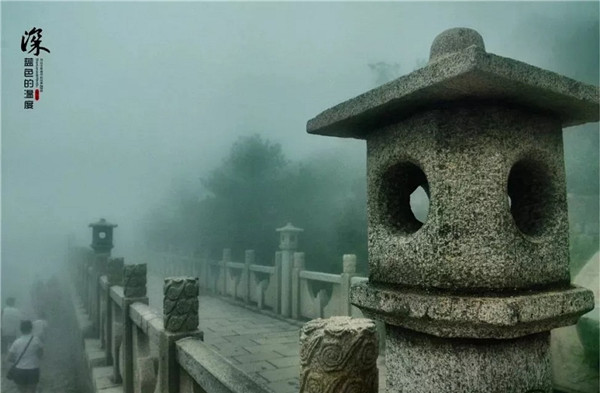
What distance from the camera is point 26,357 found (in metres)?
9.07

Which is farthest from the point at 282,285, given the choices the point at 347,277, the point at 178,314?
the point at 178,314

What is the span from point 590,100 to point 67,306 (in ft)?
72.6

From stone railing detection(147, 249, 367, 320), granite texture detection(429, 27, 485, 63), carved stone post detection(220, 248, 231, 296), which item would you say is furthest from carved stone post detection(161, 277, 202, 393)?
carved stone post detection(220, 248, 231, 296)

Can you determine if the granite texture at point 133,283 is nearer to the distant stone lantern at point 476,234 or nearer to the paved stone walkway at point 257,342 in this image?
the paved stone walkway at point 257,342

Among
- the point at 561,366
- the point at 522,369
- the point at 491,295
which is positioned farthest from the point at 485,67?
the point at 561,366

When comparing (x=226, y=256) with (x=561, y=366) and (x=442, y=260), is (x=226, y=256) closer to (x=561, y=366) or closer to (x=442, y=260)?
Result: (x=561, y=366)

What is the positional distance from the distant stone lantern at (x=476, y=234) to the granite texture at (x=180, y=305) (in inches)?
89.0

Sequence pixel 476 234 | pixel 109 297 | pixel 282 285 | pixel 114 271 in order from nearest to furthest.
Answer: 1. pixel 476 234
2. pixel 109 297
3. pixel 114 271
4. pixel 282 285

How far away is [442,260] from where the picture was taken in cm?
198

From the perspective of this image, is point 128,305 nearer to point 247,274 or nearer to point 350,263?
point 350,263

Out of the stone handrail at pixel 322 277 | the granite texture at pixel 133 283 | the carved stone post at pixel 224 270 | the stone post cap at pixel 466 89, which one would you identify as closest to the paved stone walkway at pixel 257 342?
the stone handrail at pixel 322 277

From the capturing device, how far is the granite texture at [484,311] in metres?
1.82

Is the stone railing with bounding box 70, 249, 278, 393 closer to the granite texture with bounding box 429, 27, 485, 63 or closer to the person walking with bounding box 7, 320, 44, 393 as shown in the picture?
the person walking with bounding box 7, 320, 44, 393

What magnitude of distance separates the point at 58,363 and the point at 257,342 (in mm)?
8151
